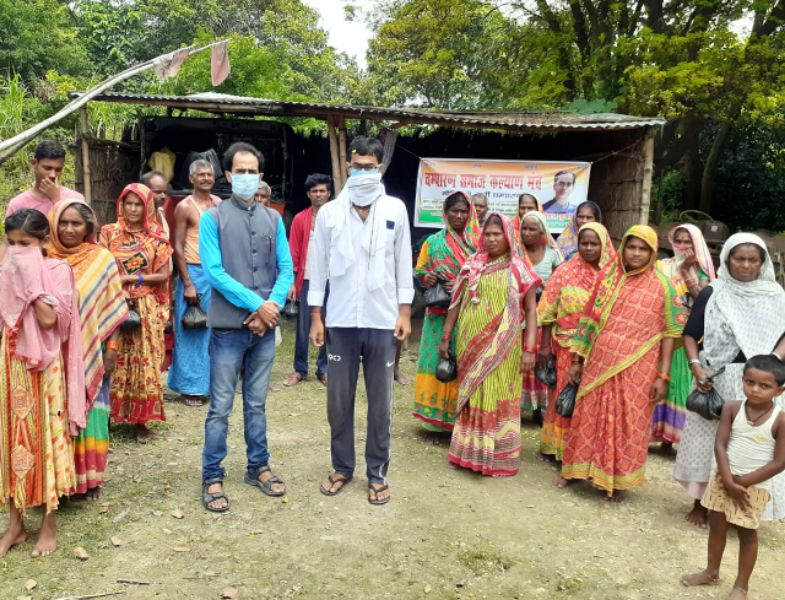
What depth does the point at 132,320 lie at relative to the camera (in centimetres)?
404

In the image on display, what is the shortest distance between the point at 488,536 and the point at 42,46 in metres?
19.0

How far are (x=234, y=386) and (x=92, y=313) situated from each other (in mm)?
833

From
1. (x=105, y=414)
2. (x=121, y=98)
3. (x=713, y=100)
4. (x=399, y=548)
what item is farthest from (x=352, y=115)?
(x=713, y=100)

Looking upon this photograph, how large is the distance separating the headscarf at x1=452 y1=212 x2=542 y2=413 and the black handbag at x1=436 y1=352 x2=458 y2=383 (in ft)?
0.33

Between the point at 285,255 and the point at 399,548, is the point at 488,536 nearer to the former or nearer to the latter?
the point at 399,548

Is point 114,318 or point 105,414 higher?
point 114,318

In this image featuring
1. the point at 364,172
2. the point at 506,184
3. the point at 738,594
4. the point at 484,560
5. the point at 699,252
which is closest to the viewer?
the point at 738,594

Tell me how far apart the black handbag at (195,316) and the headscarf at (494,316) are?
2.25 metres

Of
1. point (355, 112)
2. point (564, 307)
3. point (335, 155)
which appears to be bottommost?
point (564, 307)

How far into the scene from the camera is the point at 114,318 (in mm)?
3549

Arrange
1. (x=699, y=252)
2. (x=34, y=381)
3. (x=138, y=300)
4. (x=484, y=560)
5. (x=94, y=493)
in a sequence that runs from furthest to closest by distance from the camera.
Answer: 1. (x=699, y=252)
2. (x=138, y=300)
3. (x=94, y=493)
4. (x=484, y=560)
5. (x=34, y=381)

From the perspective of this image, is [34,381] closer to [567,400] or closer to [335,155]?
[567,400]

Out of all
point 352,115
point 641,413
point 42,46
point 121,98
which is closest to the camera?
point 641,413

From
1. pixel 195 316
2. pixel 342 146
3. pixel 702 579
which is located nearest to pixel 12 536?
pixel 195 316
